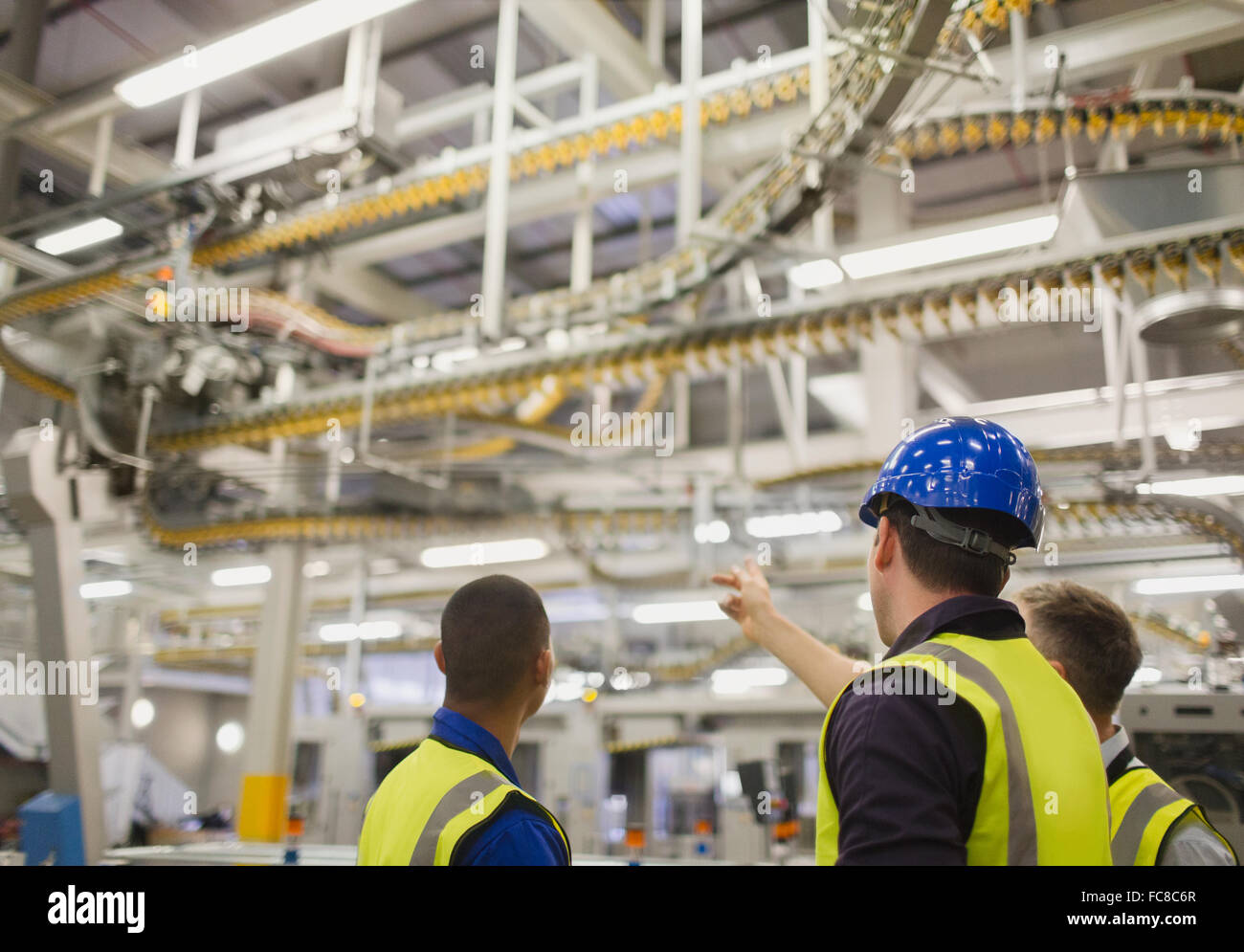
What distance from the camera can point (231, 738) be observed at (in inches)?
750

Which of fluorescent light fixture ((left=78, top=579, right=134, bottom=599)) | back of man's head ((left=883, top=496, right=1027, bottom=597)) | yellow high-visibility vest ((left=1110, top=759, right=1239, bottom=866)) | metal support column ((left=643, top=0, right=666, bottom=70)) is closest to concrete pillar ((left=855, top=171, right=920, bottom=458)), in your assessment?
metal support column ((left=643, top=0, right=666, bottom=70))

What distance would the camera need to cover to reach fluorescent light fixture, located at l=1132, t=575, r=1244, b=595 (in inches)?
287

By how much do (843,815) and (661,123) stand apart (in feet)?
14.9

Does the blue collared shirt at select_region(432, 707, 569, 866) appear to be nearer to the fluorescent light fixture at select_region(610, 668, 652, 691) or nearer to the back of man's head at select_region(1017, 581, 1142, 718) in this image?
the back of man's head at select_region(1017, 581, 1142, 718)

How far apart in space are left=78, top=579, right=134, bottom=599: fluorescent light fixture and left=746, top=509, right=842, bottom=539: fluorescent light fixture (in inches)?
291

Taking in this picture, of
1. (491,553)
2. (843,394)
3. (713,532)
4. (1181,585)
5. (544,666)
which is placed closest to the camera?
(544,666)

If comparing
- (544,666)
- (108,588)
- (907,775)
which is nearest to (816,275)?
(544,666)

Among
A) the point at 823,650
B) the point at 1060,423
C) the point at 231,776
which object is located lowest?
the point at 231,776

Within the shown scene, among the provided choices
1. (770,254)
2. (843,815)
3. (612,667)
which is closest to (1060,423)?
(770,254)

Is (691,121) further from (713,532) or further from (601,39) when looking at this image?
(713,532)

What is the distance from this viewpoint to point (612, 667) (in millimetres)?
9891

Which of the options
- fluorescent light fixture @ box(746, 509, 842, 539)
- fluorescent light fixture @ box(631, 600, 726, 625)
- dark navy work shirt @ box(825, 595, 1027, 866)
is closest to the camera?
dark navy work shirt @ box(825, 595, 1027, 866)

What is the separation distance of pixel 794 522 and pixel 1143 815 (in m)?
5.16
